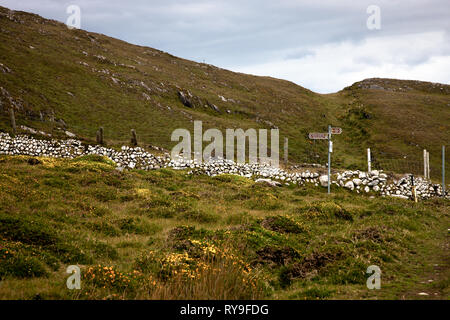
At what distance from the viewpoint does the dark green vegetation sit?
6988 millimetres

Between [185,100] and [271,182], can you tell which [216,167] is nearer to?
[271,182]

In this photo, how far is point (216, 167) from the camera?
29.7 m

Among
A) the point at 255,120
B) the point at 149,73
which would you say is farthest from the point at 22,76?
the point at 255,120

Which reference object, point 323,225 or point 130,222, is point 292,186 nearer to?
point 323,225

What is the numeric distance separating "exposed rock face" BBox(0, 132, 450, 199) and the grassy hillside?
4405mm

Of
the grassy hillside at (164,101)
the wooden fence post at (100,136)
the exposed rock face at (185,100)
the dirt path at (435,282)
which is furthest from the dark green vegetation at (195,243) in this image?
the exposed rock face at (185,100)

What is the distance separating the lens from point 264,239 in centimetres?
1108

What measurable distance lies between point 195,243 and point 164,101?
55336mm

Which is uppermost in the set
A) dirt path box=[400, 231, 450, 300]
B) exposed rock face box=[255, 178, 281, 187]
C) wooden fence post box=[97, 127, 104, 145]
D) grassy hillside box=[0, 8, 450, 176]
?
grassy hillside box=[0, 8, 450, 176]

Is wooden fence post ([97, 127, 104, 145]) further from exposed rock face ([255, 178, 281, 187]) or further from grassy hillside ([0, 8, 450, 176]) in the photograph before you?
exposed rock face ([255, 178, 281, 187])

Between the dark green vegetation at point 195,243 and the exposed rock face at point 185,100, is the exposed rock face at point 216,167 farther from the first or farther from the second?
the exposed rock face at point 185,100

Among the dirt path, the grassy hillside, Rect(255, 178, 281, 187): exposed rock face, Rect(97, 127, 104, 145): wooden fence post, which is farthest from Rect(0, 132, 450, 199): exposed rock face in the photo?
the dirt path

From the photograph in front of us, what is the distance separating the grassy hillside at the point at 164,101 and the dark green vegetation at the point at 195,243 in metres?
21.0
